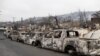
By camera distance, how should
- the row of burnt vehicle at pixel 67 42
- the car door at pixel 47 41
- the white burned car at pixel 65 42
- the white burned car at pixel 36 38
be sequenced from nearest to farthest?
1. the row of burnt vehicle at pixel 67 42
2. the white burned car at pixel 65 42
3. the car door at pixel 47 41
4. the white burned car at pixel 36 38

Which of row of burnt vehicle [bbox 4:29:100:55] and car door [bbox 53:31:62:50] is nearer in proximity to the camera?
row of burnt vehicle [bbox 4:29:100:55]

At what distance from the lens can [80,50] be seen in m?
12.3

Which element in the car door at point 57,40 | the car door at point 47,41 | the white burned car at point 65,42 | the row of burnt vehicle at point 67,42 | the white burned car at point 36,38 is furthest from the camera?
the white burned car at point 36,38

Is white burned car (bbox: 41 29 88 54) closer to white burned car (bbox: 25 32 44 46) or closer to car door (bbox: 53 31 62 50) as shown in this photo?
car door (bbox: 53 31 62 50)

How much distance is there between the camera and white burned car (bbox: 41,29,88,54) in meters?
12.4

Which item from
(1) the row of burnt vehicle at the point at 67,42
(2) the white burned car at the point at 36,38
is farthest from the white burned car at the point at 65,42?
(2) the white burned car at the point at 36,38

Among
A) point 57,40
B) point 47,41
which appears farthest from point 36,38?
point 57,40

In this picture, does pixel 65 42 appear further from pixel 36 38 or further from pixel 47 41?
pixel 36 38

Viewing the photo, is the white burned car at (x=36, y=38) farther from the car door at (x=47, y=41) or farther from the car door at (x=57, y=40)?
the car door at (x=57, y=40)

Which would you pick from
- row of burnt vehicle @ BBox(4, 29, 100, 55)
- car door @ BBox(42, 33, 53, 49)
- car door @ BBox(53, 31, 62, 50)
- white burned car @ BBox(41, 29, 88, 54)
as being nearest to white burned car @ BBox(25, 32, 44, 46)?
row of burnt vehicle @ BBox(4, 29, 100, 55)

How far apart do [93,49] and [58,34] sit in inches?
194

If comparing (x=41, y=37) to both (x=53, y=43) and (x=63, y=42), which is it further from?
(x=63, y=42)

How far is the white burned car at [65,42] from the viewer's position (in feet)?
40.7

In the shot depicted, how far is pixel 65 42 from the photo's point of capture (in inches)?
563
